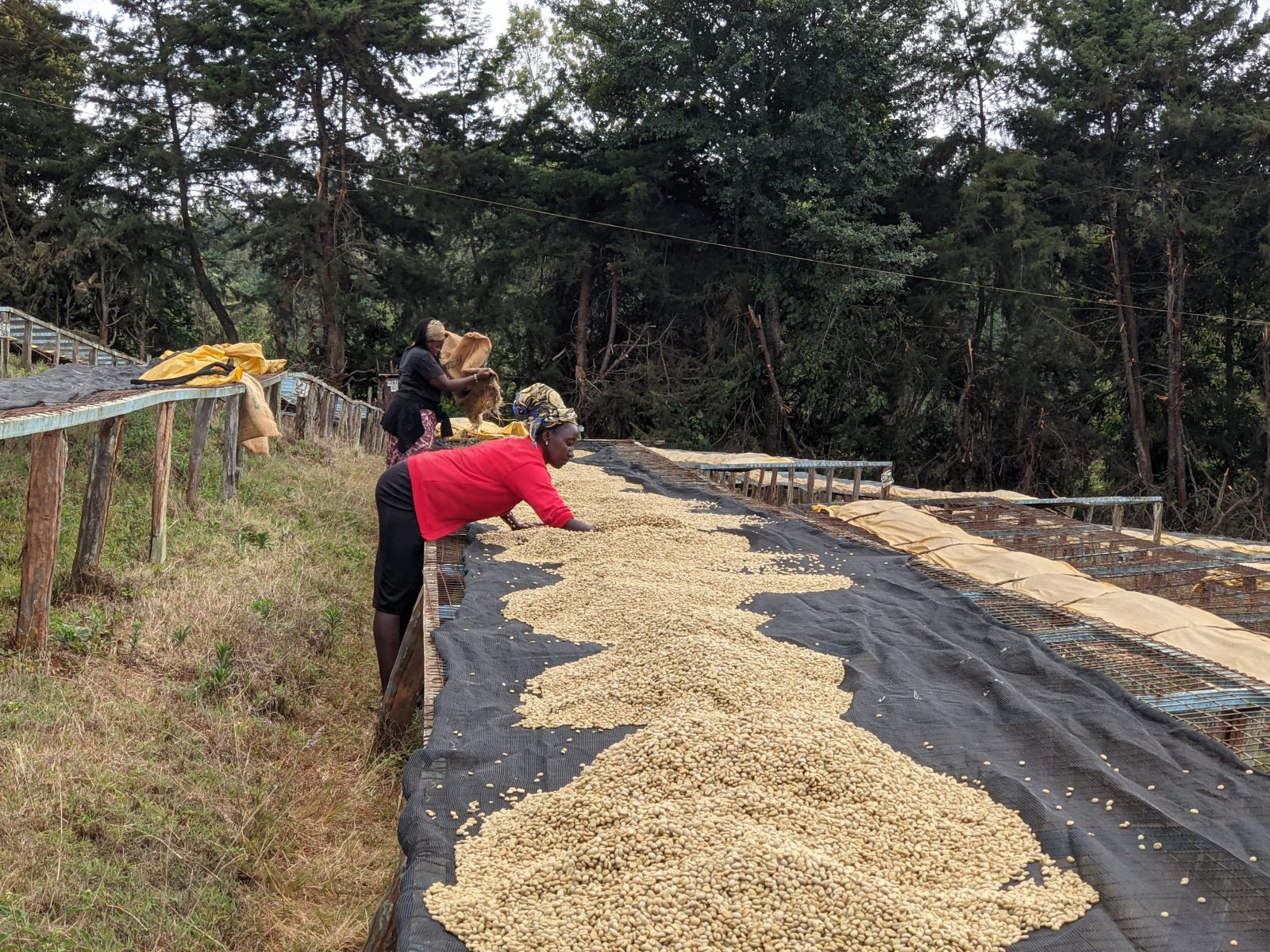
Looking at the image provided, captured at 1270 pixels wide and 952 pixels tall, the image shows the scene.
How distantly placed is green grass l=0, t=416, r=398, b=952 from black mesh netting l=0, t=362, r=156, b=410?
687mm

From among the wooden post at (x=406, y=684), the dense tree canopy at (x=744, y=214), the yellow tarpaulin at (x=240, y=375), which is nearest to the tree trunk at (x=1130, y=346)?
the dense tree canopy at (x=744, y=214)

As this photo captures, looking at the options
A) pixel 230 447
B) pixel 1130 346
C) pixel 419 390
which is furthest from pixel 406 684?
pixel 1130 346

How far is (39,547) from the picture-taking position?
320 cm

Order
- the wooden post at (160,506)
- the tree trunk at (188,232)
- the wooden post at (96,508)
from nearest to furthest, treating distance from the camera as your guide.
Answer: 1. the wooden post at (96,508)
2. the wooden post at (160,506)
3. the tree trunk at (188,232)

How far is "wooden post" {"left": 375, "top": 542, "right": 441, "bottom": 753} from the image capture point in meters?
3.00

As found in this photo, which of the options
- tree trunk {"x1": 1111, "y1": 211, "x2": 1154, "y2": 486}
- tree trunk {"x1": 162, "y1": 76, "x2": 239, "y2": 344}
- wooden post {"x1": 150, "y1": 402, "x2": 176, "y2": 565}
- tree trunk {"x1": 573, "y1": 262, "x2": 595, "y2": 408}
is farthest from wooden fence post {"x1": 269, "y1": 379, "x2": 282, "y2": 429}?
tree trunk {"x1": 1111, "y1": 211, "x2": 1154, "y2": 486}

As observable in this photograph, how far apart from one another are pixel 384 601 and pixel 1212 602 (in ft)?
11.8

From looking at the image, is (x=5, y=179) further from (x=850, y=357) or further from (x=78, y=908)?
(x=78, y=908)

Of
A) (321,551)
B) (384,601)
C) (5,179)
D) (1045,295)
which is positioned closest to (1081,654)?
(384,601)

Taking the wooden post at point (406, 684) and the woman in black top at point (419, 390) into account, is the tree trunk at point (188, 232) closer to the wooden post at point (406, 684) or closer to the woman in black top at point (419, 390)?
the woman in black top at point (419, 390)

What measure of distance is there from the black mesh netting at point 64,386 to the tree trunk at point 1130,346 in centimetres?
1212

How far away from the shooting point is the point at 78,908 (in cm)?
207

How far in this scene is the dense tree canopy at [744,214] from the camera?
12.7 meters

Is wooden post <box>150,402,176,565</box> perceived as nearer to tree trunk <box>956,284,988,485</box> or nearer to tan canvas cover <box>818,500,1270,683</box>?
tan canvas cover <box>818,500,1270,683</box>
